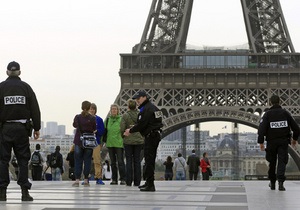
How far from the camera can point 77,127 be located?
1859 centimetres

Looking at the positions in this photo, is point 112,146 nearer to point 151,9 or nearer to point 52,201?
point 52,201

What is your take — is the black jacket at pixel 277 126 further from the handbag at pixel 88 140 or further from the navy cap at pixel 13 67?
the navy cap at pixel 13 67

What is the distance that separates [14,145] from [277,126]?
643 centimetres

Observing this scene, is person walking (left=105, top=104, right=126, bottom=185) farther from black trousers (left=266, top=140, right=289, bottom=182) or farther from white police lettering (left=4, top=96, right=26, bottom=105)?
white police lettering (left=4, top=96, right=26, bottom=105)

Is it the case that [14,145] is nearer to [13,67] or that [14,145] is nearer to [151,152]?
[13,67]

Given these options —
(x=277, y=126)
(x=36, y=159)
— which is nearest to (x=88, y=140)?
(x=277, y=126)

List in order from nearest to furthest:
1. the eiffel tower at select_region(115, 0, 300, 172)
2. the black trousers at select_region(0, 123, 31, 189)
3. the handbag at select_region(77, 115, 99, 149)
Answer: the black trousers at select_region(0, 123, 31, 189) < the handbag at select_region(77, 115, 99, 149) < the eiffel tower at select_region(115, 0, 300, 172)

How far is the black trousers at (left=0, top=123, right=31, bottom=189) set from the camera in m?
12.7

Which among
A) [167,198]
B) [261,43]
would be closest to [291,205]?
[167,198]

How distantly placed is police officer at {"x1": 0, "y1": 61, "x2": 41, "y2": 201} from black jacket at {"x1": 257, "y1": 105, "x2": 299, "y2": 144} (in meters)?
5.84

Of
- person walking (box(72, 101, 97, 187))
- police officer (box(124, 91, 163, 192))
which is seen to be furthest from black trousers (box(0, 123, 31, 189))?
person walking (box(72, 101, 97, 187))

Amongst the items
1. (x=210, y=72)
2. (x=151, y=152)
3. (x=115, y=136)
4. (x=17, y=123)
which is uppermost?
(x=210, y=72)

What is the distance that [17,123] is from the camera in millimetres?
12812

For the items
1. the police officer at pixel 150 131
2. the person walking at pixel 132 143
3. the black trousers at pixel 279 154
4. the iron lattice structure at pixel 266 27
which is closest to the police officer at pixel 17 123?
the police officer at pixel 150 131
